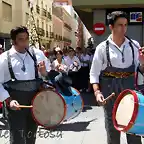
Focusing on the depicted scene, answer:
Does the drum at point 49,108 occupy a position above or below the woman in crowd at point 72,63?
below

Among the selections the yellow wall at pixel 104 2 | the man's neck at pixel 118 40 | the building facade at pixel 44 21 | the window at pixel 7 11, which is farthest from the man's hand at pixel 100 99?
the building facade at pixel 44 21

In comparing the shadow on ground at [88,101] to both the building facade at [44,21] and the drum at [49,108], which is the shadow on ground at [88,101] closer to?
the drum at [49,108]

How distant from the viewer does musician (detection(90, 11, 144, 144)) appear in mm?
3559

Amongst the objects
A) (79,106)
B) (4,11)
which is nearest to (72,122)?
(79,106)

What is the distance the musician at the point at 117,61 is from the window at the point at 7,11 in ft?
100

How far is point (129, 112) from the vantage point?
10.3ft

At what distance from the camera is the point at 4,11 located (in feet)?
111

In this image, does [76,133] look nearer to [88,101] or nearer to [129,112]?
[129,112]

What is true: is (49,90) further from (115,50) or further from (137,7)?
(137,7)

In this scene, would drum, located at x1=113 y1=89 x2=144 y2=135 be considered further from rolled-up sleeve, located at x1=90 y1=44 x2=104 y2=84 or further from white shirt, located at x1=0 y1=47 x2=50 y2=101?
white shirt, located at x1=0 y1=47 x2=50 y2=101

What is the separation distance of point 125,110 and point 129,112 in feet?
0.33

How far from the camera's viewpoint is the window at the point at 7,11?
33.4m

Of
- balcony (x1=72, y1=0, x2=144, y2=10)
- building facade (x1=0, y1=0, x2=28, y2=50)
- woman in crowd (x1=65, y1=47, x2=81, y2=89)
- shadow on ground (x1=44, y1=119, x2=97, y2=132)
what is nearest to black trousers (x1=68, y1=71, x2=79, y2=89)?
woman in crowd (x1=65, y1=47, x2=81, y2=89)

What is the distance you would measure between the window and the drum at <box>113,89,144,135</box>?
3086 centimetres
